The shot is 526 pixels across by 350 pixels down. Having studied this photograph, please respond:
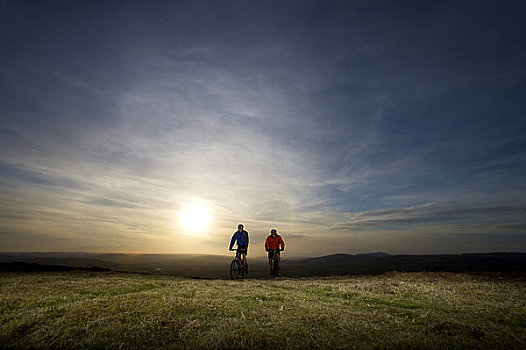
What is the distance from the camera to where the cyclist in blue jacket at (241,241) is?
23.8 meters

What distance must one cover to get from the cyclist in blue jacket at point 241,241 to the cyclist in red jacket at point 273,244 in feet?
8.85

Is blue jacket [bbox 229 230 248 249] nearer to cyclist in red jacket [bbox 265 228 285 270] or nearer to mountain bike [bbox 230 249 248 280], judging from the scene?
mountain bike [bbox 230 249 248 280]

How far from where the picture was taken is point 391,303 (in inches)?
469

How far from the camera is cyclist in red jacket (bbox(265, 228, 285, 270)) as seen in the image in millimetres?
25766

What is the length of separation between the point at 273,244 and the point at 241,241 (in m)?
3.41

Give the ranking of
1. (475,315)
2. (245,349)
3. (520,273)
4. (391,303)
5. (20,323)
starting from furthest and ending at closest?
1. (520,273)
2. (391,303)
3. (475,315)
4. (20,323)
5. (245,349)

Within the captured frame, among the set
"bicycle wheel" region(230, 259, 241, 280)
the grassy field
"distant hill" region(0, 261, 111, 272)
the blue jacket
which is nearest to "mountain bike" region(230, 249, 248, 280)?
"bicycle wheel" region(230, 259, 241, 280)

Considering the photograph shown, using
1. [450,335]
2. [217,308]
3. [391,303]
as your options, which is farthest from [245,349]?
[391,303]

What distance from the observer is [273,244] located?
25.9 m

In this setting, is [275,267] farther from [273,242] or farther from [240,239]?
[240,239]

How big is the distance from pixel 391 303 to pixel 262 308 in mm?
5462

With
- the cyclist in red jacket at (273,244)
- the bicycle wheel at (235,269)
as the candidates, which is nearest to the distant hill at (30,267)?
the bicycle wheel at (235,269)

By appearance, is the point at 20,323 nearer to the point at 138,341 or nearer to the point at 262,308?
the point at 138,341

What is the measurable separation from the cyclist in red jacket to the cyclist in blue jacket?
8.85 feet
